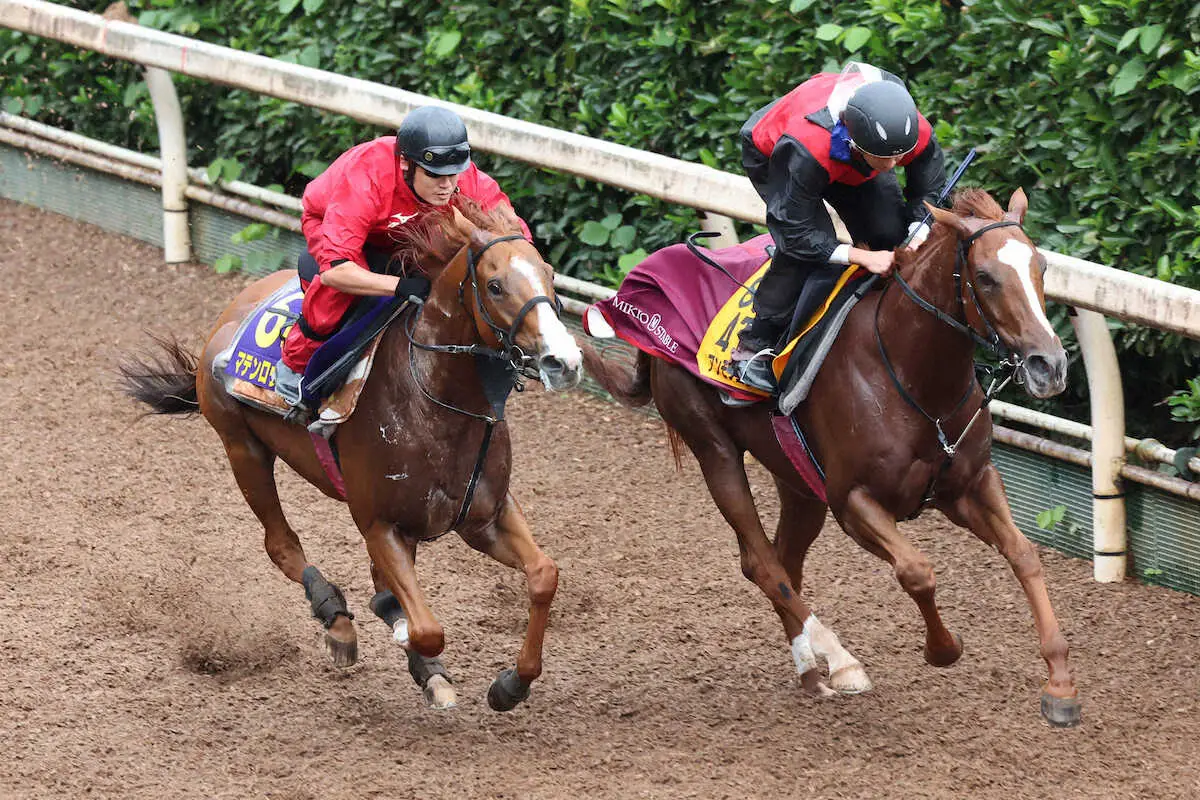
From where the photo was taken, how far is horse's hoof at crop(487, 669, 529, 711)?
584 cm

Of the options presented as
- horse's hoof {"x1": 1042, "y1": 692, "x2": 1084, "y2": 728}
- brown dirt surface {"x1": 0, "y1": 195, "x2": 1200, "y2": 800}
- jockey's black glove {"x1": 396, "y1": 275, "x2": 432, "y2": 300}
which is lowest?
brown dirt surface {"x1": 0, "y1": 195, "x2": 1200, "y2": 800}

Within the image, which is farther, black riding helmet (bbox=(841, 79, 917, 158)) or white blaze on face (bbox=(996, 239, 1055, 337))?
black riding helmet (bbox=(841, 79, 917, 158))

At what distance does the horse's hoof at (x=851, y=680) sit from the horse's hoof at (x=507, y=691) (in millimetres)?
1047

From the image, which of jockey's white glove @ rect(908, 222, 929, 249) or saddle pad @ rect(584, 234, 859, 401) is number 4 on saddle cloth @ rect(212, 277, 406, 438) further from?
jockey's white glove @ rect(908, 222, 929, 249)

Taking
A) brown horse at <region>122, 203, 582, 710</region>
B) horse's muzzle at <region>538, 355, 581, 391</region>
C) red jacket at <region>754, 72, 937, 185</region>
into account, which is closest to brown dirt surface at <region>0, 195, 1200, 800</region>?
brown horse at <region>122, 203, 582, 710</region>

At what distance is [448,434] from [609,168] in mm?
2373

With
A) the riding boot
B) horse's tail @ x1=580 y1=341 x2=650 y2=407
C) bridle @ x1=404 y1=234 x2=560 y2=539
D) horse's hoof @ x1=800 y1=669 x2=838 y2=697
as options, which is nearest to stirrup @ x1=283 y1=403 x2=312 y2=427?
bridle @ x1=404 y1=234 x2=560 y2=539

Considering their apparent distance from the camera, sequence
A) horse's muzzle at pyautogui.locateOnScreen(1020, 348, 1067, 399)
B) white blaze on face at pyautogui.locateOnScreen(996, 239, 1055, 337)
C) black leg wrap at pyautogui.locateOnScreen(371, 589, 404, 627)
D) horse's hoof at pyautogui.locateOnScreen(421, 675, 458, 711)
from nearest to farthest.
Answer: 1. horse's muzzle at pyautogui.locateOnScreen(1020, 348, 1067, 399)
2. white blaze on face at pyautogui.locateOnScreen(996, 239, 1055, 337)
3. horse's hoof at pyautogui.locateOnScreen(421, 675, 458, 711)
4. black leg wrap at pyautogui.locateOnScreen(371, 589, 404, 627)

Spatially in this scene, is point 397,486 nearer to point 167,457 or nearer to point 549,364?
point 549,364

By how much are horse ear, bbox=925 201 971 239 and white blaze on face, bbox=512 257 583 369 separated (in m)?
1.18

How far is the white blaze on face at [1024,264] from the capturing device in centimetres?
509

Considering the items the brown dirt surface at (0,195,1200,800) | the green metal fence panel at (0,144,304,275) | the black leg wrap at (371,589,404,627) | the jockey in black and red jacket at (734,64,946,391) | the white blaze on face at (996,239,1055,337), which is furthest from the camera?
the green metal fence panel at (0,144,304,275)

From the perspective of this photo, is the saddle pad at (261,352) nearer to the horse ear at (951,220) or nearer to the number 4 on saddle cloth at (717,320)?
the number 4 on saddle cloth at (717,320)

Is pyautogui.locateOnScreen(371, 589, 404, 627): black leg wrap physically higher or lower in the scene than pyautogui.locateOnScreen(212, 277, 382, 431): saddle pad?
lower
